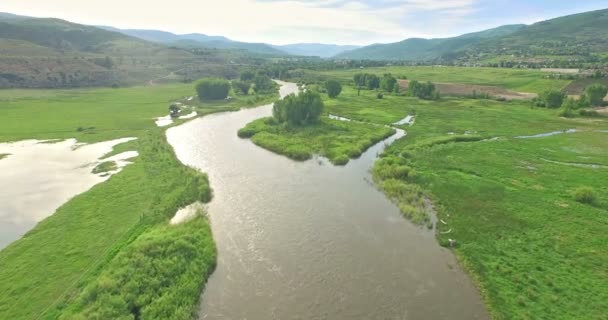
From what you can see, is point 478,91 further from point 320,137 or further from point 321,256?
point 321,256

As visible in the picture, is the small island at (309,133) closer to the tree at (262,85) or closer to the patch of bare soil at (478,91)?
the tree at (262,85)

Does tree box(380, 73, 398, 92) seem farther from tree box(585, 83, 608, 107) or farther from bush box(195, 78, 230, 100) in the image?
bush box(195, 78, 230, 100)

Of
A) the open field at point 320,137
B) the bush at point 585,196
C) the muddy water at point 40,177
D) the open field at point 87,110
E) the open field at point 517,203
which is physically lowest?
the open field at point 517,203

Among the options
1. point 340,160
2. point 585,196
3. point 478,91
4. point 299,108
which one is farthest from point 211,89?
point 585,196

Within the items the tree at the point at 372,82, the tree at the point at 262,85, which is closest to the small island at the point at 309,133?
the tree at the point at 262,85

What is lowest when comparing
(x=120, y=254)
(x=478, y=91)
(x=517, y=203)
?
(x=517, y=203)

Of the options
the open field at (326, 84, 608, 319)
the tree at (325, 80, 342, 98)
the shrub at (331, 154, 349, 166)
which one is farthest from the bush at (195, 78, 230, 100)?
the shrub at (331, 154, 349, 166)
